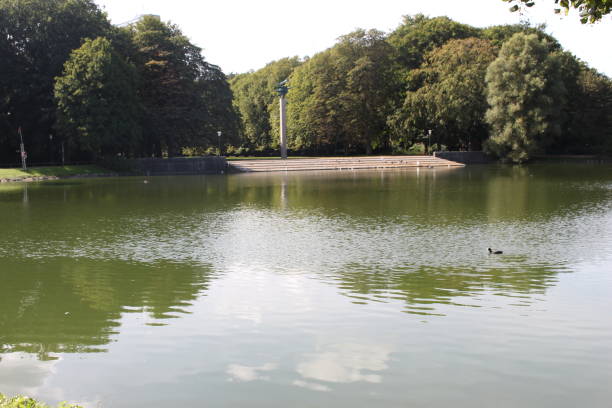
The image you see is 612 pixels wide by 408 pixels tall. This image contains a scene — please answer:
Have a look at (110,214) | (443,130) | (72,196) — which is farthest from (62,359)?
(443,130)

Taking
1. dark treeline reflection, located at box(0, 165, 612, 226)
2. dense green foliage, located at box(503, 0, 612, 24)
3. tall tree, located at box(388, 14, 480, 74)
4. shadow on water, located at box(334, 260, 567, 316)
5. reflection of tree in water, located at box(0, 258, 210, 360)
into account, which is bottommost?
reflection of tree in water, located at box(0, 258, 210, 360)

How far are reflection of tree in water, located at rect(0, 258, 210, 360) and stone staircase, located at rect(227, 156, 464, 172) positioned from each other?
53333 mm

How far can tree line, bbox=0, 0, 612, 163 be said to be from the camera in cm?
6025

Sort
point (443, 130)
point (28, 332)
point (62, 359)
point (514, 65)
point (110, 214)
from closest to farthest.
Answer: point (62, 359), point (28, 332), point (110, 214), point (514, 65), point (443, 130)

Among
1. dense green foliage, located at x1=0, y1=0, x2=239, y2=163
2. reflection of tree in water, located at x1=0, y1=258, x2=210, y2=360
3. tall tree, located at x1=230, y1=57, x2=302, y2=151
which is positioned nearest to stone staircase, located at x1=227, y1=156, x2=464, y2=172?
dense green foliage, located at x1=0, y1=0, x2=239, y2=163

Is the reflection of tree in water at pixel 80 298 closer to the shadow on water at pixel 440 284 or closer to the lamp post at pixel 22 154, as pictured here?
the shadow on water at pixel 440 284

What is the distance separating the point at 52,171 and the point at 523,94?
5064 centimetres

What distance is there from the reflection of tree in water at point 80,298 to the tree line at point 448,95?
2390 inches

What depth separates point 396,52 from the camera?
83750 mm

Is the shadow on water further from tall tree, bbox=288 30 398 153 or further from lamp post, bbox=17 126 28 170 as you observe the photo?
tall tree, bbox=288 30 398 153

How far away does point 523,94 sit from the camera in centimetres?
6812

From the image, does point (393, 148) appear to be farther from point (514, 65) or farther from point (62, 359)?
point (62, 359)

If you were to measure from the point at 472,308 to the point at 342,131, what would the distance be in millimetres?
Answer: 73338

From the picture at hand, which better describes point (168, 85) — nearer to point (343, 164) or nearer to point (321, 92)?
point (343, 164)
